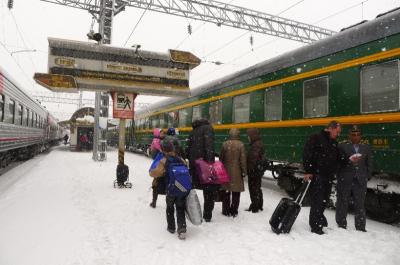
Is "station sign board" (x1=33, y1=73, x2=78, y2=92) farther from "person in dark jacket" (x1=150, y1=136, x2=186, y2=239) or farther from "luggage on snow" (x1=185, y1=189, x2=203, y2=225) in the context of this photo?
"luggage on snow" (x1=185, y1=189, x2=203, y2=225)

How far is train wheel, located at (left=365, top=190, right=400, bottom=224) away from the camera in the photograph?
19.1 feet

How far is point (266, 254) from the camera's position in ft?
14.1

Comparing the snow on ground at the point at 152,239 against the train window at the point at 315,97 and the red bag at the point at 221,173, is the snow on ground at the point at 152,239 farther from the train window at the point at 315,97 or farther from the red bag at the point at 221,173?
the train window at the point at 315,97

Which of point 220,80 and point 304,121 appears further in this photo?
point 220,80

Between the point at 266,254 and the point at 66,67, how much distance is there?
628 cm

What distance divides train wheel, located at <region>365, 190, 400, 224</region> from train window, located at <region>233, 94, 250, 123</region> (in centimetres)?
412

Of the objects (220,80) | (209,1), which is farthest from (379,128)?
(209,1)

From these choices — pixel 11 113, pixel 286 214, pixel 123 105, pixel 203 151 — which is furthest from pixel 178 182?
pixel 11 113

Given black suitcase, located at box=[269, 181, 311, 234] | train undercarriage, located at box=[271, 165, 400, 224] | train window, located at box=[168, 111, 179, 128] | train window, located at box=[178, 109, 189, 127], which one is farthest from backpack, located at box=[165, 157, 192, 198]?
train window, located at box=[168, 111, 179, 128]

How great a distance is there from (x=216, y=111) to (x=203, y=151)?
5.64 metres

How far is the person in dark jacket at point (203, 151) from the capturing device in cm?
572

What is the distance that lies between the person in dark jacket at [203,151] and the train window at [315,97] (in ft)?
8.55

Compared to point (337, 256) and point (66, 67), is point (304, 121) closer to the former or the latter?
point (337, 256)

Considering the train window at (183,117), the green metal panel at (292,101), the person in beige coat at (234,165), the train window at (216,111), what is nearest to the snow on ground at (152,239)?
the person in beige coat at (234,165)
